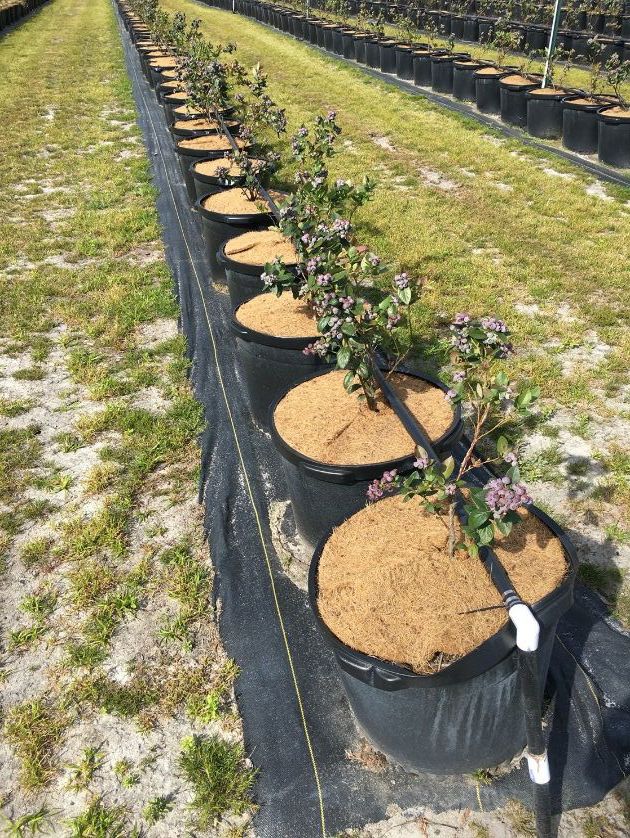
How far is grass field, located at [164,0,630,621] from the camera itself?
3.56 meters

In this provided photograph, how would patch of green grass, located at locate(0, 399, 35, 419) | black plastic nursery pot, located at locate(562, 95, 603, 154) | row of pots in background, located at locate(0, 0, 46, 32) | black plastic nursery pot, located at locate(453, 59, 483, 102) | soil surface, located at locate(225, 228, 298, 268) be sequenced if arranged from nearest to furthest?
patch of green grass, located at locate(0, 399, 35, 419), soil surface, located at locate(225, 228, 298, 268), black plastic nursery pot, located at locate(562, 95, 603, 154), black plastic nursery pot, located at locate(453, 59, 483, 102), row of pots in background, located at locate(0, 0, 46, 32)

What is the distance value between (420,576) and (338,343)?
45.7 inches

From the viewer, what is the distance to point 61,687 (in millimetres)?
2689

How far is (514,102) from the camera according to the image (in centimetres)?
1048

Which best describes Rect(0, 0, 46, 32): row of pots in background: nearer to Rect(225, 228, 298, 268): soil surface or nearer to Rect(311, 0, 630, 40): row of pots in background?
Rect(311, 0, 630, 40): row of pots in background

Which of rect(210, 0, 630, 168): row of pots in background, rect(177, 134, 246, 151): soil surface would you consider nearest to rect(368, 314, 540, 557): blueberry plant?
rect(177, 134, 246, 151): soil surface

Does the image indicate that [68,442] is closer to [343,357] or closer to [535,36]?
[343,357]

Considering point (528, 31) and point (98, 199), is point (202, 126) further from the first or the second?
point (528, 31)

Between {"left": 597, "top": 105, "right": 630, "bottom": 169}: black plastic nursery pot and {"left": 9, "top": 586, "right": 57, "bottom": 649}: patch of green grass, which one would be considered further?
{"left": 597, "top": 105, "right": 630, "bottom": 169}: black plastic nursery pot

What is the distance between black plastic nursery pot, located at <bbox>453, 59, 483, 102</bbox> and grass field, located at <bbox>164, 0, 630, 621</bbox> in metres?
0.89

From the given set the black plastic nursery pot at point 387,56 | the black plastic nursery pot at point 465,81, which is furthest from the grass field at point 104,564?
the black plastic nursery pot at point 387,56

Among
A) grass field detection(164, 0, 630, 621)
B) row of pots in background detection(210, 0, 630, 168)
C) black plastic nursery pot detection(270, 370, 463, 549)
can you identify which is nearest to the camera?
black plastic nursery pot detection(270, 370, 463, 549)

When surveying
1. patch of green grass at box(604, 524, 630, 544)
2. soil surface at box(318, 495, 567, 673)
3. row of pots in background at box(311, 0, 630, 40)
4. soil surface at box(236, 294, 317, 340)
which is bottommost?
patch of green grass at box(604, 524, 630, 544)

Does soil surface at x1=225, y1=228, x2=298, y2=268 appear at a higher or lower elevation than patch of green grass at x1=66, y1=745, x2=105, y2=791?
higher
